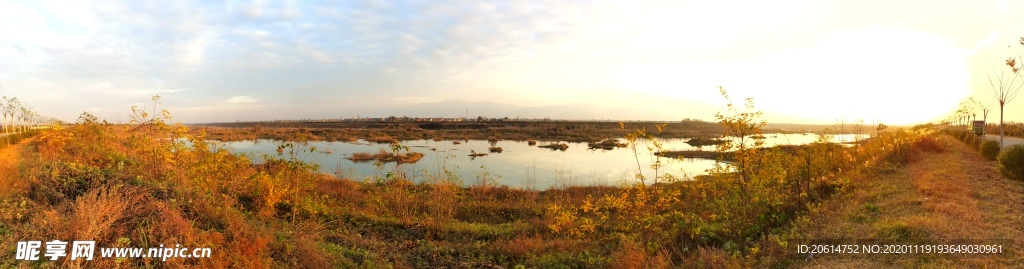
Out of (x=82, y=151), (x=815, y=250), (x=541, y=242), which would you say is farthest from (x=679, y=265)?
(x=82, y=151)

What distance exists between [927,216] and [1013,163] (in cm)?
582

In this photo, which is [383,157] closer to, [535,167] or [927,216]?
[535,167]

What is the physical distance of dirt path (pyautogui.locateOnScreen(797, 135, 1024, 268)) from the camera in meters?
4.93

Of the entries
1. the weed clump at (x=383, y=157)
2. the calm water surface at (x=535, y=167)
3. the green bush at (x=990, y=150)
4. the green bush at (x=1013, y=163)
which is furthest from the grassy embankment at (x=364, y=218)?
the weed clump at (x=383, y=157)

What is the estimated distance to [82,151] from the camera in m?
9.86

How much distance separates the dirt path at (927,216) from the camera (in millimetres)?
4926

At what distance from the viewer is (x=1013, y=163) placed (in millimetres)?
9375

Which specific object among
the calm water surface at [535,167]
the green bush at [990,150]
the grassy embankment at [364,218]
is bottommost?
the calm water surface at [535,167]

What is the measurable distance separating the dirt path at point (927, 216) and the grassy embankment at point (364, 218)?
0.46 metres

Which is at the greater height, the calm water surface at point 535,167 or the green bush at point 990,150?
the green bush at point 990,150

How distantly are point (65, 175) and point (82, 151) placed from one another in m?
5.03

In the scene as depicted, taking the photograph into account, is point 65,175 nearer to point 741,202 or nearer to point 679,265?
point 679,265

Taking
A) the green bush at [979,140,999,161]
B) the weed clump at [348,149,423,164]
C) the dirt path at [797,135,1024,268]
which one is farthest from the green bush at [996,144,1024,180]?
the weed clump at [348,149,423,164]

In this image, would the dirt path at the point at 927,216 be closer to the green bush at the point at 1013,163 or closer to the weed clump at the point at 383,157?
the green bush at the point at 1013,163
